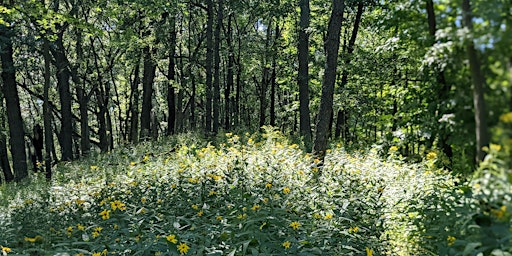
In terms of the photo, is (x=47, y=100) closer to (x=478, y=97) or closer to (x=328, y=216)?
(x=328, y=216)

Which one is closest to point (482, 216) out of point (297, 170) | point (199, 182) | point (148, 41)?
point (297, 170)

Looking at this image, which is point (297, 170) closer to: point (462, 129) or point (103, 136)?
point (462, 129)

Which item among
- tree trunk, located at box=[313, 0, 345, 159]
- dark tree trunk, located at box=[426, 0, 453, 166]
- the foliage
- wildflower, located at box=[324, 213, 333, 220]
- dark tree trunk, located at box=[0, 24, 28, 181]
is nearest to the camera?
dark tree trunk, located at box=[426, 0, 453, 166]

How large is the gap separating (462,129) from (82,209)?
4658 millimetres

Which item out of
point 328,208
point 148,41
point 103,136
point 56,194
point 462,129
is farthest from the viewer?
point 103,136

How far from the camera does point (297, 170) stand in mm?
5703

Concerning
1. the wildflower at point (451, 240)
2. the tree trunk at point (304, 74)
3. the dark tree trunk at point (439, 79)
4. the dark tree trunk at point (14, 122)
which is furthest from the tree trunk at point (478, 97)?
the dark tree trunk at point (14, 122)

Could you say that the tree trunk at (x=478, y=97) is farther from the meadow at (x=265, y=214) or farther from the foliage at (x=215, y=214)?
the foliage at (x=215, y=214)

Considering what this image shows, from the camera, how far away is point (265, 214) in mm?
4215

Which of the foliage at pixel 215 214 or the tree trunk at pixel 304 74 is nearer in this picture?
the foliage at pixel 215 214

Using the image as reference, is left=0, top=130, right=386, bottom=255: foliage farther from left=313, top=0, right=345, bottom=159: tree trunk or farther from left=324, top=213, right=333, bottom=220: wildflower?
left=313, top=0, right=345, bottom=159: tree trunk

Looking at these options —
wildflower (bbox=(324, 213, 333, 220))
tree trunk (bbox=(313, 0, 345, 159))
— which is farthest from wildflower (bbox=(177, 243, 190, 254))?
tree trunk (bbox=(313, 0, 345, 159))

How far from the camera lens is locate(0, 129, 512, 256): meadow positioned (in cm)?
356

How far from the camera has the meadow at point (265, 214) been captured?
11.7 feet
